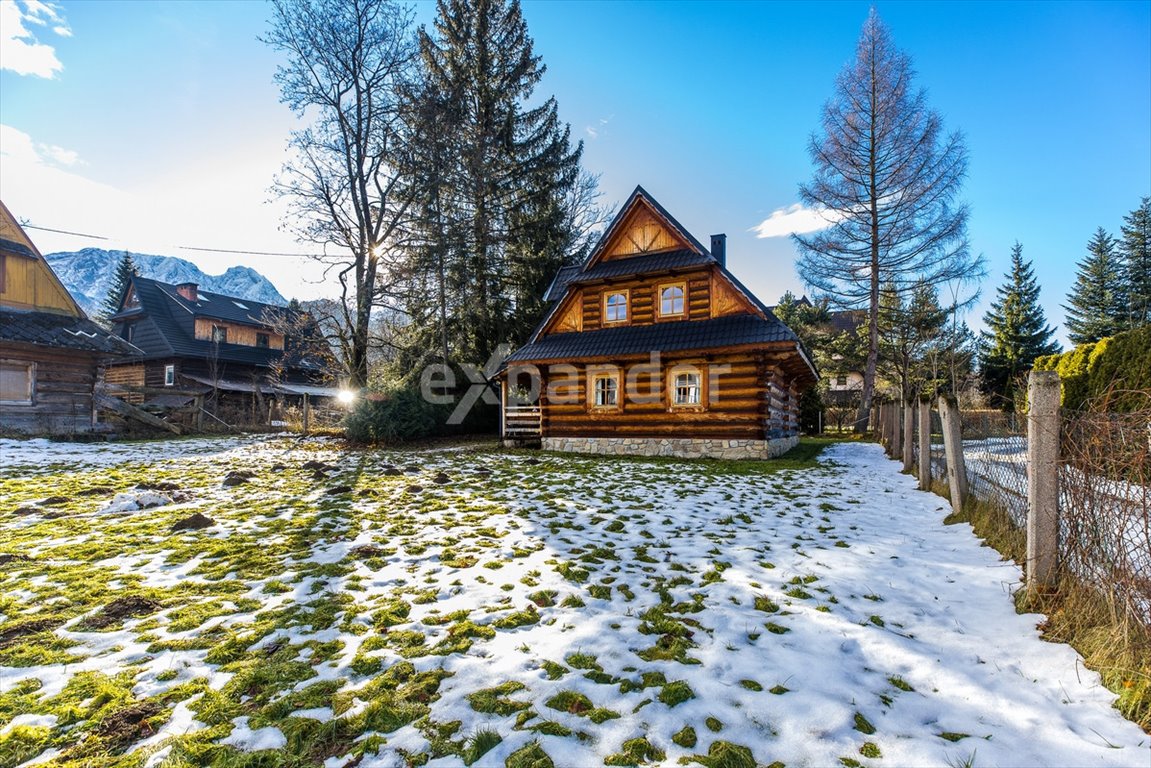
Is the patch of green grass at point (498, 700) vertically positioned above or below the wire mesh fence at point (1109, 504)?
below

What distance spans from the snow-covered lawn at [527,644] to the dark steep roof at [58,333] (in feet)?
42.1

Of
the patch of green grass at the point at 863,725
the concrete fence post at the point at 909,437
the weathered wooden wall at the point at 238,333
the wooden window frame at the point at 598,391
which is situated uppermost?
the weathered wooden wall at the point at 238,333

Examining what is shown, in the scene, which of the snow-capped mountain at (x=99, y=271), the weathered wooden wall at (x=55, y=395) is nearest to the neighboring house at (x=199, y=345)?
the weathered wooden wall at (x=55, y=395)

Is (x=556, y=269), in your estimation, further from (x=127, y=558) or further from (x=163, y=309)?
(x=163, y=309)

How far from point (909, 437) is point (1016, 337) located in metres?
32.7

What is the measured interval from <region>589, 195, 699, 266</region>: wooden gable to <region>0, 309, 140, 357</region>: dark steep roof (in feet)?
57.0

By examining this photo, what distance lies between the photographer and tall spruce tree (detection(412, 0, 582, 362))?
74.9 feet

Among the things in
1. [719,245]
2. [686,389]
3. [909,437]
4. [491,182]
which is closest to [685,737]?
[909,437]

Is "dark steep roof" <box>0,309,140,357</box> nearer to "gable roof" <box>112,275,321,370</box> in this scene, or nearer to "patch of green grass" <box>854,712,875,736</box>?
"gable roof" <box>112,275,321,370</box>

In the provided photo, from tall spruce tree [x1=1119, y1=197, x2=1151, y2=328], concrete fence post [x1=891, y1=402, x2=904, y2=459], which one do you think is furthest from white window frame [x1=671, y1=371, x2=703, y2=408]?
tall spruce tree [x1=1119, y1=197, x2=1151, y2=328]

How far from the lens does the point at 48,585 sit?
413 cm

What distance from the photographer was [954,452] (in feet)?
20.8

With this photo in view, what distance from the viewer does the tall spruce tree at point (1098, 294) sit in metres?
32.3

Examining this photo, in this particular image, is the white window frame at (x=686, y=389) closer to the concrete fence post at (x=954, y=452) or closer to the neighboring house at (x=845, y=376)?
the concrete fence post at (x=954, y=452)
